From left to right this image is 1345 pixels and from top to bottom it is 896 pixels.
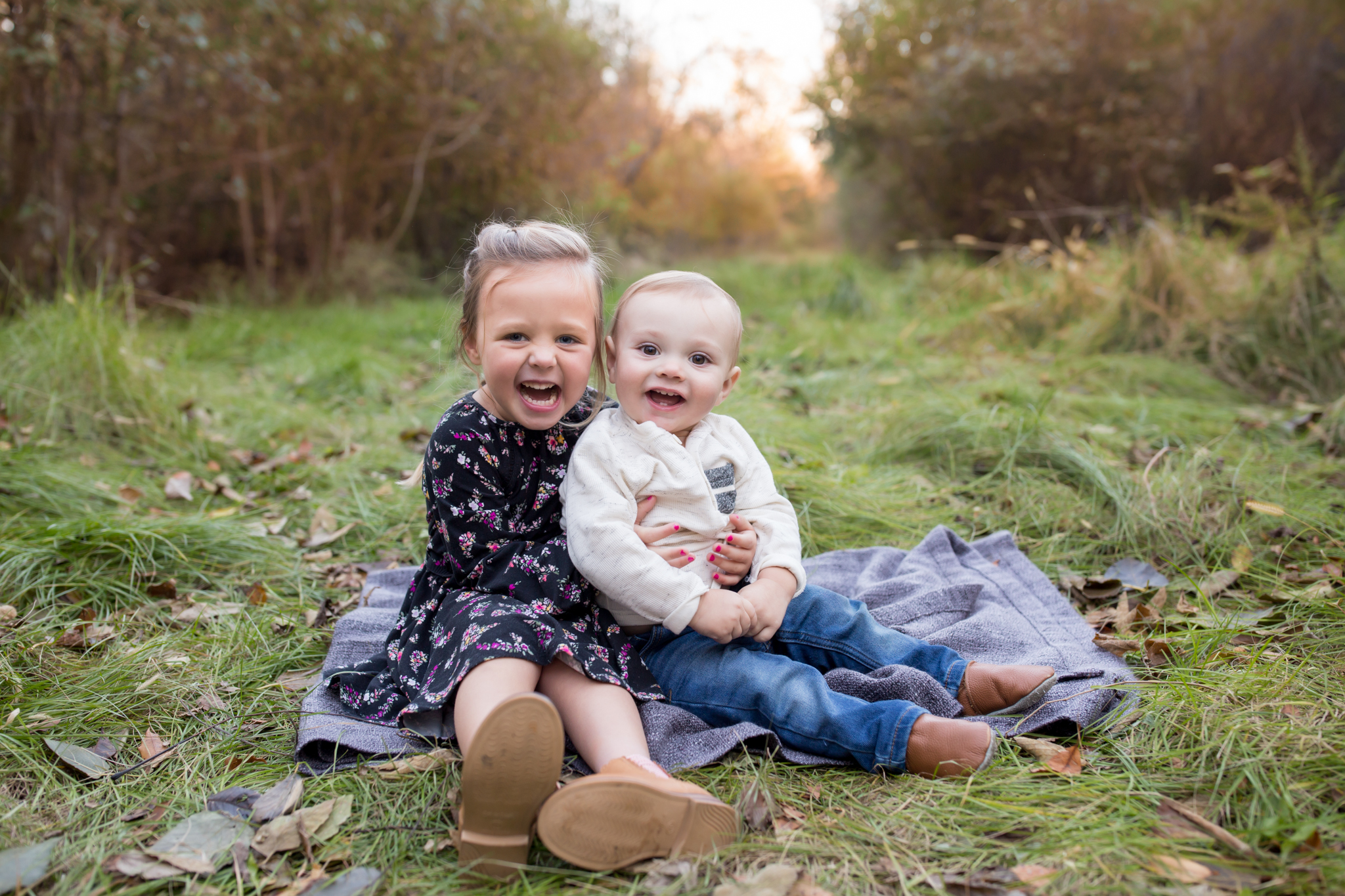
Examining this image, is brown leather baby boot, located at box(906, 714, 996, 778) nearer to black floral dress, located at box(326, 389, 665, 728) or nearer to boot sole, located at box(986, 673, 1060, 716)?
boot sole, located at box(986, 673, 1060, 716)

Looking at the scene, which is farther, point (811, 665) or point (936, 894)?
point (811, 665)

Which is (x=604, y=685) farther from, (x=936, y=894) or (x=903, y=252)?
(x=903, y=252)

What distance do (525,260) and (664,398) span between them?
0.42 meters

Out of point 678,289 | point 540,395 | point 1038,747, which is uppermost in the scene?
point 678,289

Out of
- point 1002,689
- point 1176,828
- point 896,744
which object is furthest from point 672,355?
point 1176,828

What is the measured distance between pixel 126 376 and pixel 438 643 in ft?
8.97

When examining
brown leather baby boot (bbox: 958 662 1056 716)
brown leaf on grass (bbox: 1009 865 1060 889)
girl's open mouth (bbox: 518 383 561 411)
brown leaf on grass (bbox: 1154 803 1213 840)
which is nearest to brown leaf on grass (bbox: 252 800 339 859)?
girl's open mouth (bbox: 518 383 561 411)

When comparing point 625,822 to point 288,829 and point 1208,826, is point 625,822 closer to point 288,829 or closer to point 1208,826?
point 288,829

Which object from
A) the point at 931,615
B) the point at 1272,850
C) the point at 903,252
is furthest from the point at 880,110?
the point at 1272,850

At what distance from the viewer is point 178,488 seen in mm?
3188

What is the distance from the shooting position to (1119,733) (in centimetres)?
173

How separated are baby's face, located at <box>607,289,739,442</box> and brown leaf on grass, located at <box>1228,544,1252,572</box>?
1721 mm

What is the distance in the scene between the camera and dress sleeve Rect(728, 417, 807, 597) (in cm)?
191

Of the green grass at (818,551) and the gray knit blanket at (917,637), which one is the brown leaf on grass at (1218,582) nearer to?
the green grass at (818,551)
